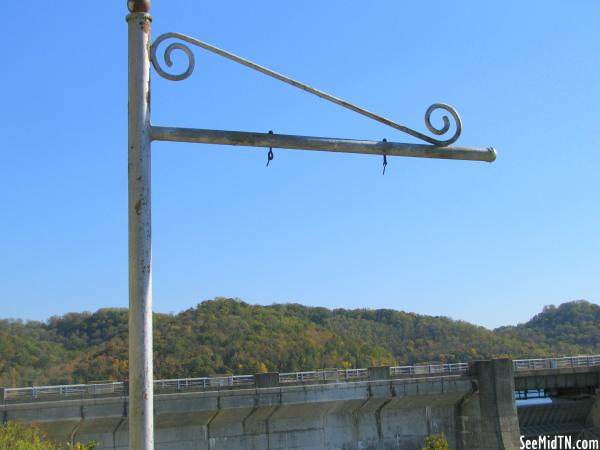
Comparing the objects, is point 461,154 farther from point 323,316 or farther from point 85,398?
point 323,316

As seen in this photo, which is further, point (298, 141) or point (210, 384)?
point (210, 384)

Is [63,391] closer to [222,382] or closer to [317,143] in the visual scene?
[222,382]

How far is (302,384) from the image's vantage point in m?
31.6

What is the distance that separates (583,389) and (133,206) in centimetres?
4091

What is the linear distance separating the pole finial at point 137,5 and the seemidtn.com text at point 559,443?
3551 cm

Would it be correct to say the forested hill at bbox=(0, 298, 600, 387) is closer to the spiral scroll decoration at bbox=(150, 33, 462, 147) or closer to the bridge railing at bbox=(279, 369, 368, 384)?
the bridge railing at bbox=(279, 369, 368, 384)

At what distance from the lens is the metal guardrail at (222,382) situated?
2662 cm

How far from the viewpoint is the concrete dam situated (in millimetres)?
27094

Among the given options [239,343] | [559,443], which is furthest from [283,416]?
[239,343]

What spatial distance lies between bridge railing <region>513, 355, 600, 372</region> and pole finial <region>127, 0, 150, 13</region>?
36.4 metres

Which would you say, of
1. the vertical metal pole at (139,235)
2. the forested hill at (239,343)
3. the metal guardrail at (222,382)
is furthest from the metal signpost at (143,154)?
the forested hill at (239,343)

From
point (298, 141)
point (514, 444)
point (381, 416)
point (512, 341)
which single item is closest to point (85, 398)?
point (381, 416)

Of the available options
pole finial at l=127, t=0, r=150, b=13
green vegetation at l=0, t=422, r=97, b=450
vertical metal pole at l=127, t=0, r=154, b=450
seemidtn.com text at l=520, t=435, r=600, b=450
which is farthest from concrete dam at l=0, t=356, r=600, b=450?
pole finial at l=127, t=0, r=150, b=13

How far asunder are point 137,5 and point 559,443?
1550 inches
